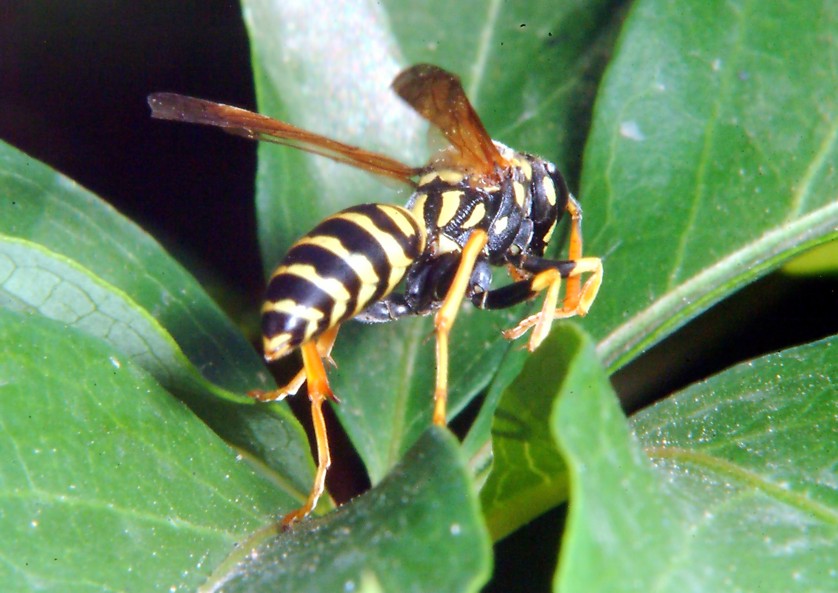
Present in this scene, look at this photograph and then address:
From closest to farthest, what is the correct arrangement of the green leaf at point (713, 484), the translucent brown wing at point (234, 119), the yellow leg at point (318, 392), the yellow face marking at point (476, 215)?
the green leaf at point (713, 484) → the yellow leg at point (318, 392) → the translucent brown wing at point (234, 119) → the yellow face marking at point (476, 215)

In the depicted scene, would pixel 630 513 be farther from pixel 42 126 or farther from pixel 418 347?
pixel 42 126

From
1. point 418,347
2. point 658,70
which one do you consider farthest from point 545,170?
point 418,347

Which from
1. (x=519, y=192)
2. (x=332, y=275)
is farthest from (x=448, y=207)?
(x=332, y=275)

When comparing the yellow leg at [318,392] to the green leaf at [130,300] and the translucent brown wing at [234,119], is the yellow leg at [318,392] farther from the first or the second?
the translucent brown wing at [234,119]

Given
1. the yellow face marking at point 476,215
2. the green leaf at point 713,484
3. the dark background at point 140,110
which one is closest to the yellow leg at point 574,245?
the yellow face marking at point 476,215

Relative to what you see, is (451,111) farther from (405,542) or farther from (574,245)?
(405,542)

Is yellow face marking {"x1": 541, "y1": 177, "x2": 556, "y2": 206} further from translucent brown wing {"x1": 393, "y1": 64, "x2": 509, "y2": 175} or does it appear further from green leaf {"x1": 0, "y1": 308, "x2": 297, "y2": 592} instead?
green leaf {"x1": 0, "y1": 308, "x2": 297, "y2": 592}
